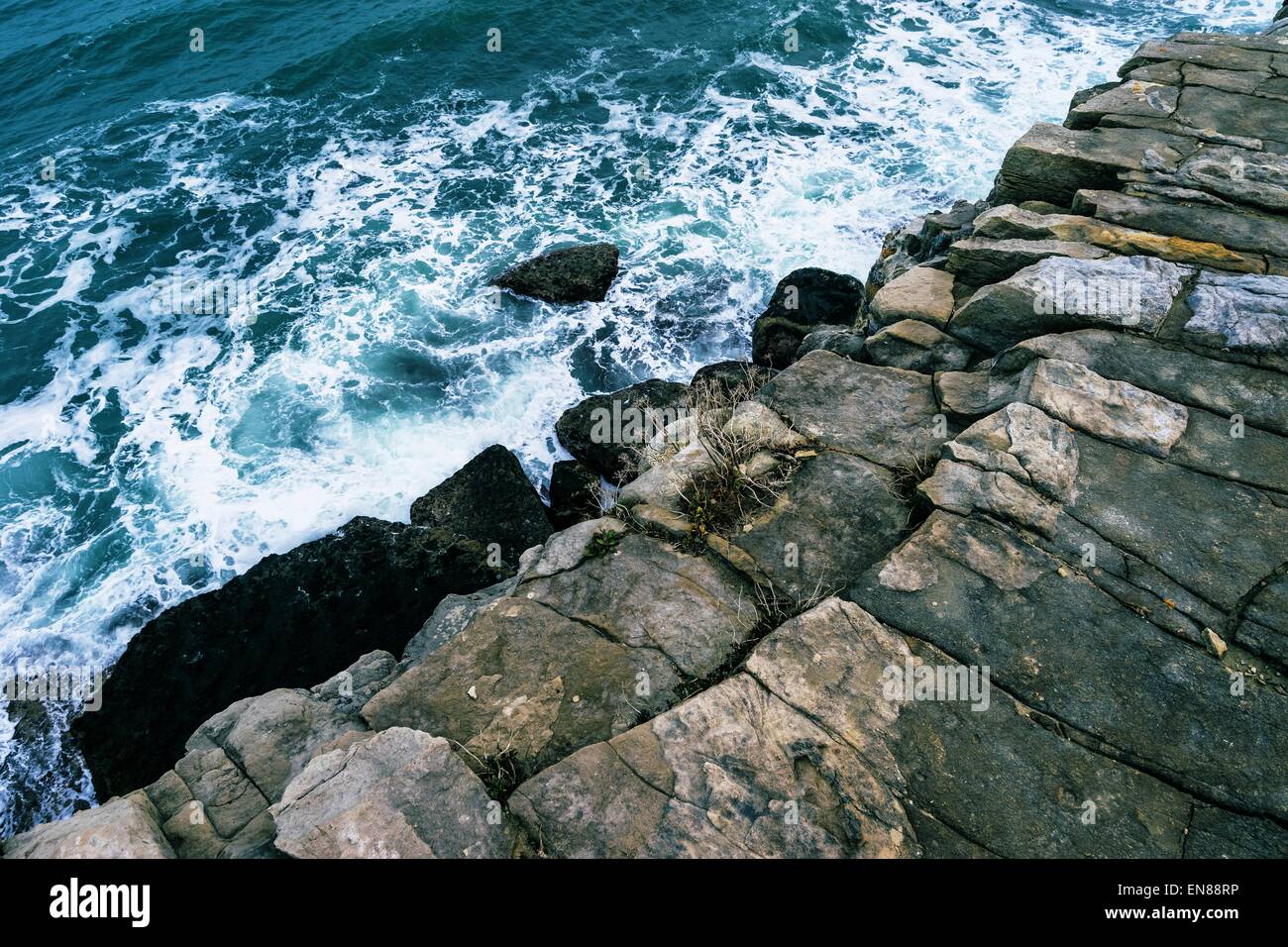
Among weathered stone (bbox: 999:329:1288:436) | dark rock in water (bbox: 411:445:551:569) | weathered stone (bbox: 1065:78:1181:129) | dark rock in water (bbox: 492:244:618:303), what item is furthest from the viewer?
dark rock in water (bbox: 492:244:618:303)

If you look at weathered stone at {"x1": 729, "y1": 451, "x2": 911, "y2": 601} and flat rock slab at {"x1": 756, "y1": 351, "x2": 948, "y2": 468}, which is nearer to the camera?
weathered stone at {"x1": 729, "y1": 451, "x2": 911, "y2": 601}

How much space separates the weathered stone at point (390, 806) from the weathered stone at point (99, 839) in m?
0.95

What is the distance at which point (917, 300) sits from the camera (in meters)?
8.07

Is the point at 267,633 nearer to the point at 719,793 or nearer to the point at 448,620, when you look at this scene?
the point at 448,620

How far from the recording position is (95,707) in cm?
910

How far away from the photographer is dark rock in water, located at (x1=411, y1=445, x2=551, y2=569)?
10602 millimetres

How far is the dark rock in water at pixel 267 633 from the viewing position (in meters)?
8.85

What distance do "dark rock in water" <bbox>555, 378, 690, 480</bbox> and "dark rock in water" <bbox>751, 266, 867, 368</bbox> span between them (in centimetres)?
194

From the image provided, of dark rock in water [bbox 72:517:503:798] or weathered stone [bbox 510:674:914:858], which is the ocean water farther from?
weathered stone [bbox 510:674:914:858]

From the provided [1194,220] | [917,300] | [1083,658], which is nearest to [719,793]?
[1083,658]

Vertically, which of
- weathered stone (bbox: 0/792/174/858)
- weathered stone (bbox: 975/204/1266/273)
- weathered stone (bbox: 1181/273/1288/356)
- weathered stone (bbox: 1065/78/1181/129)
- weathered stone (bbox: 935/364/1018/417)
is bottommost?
weathered stone (bbox: 0/792/174/858)

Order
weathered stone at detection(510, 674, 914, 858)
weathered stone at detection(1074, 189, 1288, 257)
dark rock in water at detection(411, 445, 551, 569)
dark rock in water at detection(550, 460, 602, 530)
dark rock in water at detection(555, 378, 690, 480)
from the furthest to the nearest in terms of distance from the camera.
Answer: dark rock in water at detection(555, 378, 690, 480) → dark rock in water at detection(550, 460, 602, 530) → dark rock in water at detection(411, 445, 551, 569) → weathered stone at detection(1074, 189, 1288, 257) → weathered stone at detection(510, 674, 914, 858)

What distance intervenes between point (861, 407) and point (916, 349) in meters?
1.18

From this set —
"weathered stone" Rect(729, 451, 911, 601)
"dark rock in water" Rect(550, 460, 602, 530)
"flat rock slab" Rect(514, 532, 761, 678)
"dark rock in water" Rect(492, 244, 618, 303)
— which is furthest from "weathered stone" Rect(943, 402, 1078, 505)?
"dark rock in water" Rect(492, 244, 618, 303)
